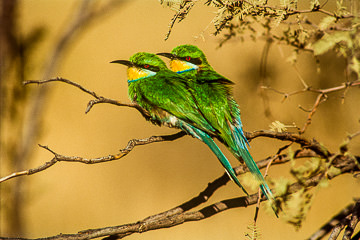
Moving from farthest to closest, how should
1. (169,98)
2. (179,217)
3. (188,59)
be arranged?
(188,59) < (169,98) < (179,217)

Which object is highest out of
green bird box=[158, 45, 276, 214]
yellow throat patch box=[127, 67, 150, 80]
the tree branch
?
yellow throat patch box=[127, 67, 150, 80]

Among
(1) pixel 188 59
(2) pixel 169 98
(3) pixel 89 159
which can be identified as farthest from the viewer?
(1) pixel 188 59

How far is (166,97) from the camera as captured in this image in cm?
135

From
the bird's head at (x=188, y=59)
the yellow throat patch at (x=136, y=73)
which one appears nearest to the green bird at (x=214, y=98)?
the bird's head at (x=188, y=59)

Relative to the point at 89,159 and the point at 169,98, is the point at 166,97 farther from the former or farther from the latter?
the point at 89,159

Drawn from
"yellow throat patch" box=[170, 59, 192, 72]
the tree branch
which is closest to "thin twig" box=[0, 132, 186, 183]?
the tree branch

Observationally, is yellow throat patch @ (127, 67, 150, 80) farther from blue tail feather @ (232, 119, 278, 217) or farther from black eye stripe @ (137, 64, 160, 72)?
blue tail feather @ (232, 119, 278, 217)

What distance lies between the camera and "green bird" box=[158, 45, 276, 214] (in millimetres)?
1204

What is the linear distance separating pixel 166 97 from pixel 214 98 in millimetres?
167

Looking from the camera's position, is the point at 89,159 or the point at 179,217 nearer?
the point at 89,159

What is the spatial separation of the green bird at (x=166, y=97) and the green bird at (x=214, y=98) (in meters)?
0.02

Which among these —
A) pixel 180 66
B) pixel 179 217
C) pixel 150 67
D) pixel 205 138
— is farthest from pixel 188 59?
pixel 179 217

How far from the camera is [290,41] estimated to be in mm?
1229

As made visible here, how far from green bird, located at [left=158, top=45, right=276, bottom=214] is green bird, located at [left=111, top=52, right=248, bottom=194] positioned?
0.07 ft
